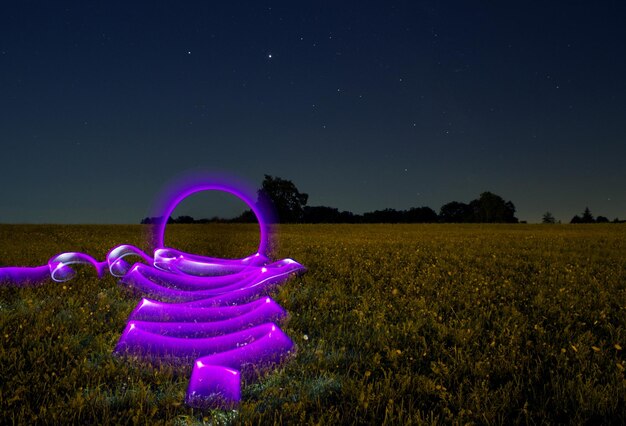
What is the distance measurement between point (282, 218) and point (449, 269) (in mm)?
62886

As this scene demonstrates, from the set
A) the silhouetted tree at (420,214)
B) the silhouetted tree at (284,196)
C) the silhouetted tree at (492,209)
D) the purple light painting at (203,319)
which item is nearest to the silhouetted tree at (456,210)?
the silhouetted tree at (492,209)

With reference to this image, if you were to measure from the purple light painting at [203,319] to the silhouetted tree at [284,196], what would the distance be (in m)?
66.0

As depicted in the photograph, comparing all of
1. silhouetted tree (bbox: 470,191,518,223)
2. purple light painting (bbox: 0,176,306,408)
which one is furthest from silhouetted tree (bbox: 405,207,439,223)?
purple light painting (bbox: 0,176,306,408)

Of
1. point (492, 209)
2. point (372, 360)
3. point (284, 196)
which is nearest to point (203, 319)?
point (372, 360)

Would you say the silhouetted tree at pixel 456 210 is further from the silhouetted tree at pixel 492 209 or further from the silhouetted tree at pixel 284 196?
the silhouetted tree at pixel 284 196

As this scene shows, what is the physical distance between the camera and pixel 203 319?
20.3ft

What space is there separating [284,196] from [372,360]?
77.3 m

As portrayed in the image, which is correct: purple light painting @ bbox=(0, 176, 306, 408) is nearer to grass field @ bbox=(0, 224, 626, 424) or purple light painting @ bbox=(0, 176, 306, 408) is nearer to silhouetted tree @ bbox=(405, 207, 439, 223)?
grass field @ bbox=(0, 224, 626, 424)

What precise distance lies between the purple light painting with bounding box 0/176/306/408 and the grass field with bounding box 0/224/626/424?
209mm

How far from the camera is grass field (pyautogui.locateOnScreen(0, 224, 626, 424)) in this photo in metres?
3.34

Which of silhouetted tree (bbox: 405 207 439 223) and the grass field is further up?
silhouetted tree (bbox: 405 207 439 223)

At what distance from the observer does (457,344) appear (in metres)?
4.97

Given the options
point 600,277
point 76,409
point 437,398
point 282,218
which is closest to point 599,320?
point 437,398

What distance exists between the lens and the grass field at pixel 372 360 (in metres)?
3.34
